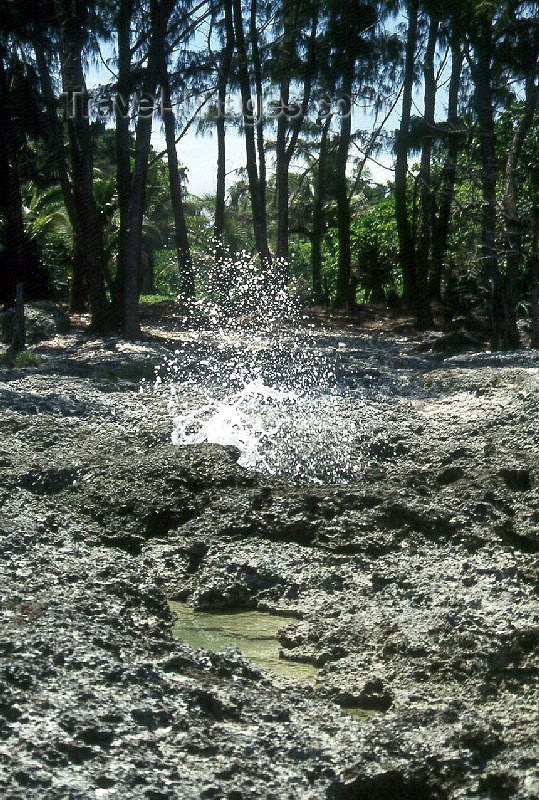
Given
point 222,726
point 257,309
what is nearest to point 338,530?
point 222,726

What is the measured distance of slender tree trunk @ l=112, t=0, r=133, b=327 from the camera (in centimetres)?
1788

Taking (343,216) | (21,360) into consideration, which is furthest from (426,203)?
(21,360)

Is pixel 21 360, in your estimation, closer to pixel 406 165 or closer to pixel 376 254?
pixel 406 165

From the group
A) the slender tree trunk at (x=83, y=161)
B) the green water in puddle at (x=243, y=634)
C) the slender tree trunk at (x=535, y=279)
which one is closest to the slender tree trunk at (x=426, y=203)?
the slender tree trunk at (x=535, y=279)

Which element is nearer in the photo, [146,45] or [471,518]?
[471,518]

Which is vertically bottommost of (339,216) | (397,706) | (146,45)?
(397,706)

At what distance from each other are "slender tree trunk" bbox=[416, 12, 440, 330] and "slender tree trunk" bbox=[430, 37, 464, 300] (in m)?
0.26

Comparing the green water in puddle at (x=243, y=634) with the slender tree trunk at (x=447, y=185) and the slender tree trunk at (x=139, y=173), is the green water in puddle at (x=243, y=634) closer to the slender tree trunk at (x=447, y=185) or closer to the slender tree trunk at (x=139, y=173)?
the slender tree trunk at (x=139, y=173)

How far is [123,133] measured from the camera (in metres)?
18.4

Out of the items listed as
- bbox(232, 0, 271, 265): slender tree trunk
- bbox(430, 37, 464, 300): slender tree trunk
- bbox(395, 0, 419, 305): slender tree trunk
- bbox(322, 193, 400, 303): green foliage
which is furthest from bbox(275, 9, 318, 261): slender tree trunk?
bbox(322, 193, 400, 303): green foliage

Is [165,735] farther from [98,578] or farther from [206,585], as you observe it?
[206,585]

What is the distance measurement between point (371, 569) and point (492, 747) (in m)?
1.87

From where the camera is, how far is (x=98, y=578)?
4.75 m

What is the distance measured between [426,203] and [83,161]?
779 centimetres
